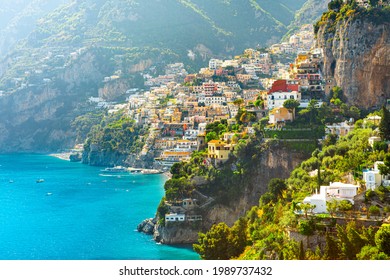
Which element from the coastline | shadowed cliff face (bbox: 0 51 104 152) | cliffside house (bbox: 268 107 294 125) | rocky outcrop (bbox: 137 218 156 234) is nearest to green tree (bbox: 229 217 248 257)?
rocky outcrop (bbox: 137 218 156 234)

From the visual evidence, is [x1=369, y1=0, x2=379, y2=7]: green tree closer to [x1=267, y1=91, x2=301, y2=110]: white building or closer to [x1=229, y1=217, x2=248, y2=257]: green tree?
[x1=267, y1=91, x2=301, y2=110]: white building

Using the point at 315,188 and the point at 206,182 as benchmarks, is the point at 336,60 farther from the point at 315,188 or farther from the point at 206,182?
the point at 315,188

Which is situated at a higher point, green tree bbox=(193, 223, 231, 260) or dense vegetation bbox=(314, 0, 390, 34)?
dense vegetation bbox=(314, 0, 390, 34)

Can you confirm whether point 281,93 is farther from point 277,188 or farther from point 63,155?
point 63,155

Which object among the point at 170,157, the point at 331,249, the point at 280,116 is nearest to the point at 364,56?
the point at 280,116

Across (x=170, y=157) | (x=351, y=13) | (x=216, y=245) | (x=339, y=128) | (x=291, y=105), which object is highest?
(x=351, y=13)

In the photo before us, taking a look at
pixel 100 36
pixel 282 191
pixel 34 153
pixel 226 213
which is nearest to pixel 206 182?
pixel 226 213

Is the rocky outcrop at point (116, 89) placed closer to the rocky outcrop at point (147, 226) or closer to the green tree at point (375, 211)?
the rocky outcrop at point (147, 226)

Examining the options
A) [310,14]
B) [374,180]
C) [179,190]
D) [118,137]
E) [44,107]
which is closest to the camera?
[374,180]
